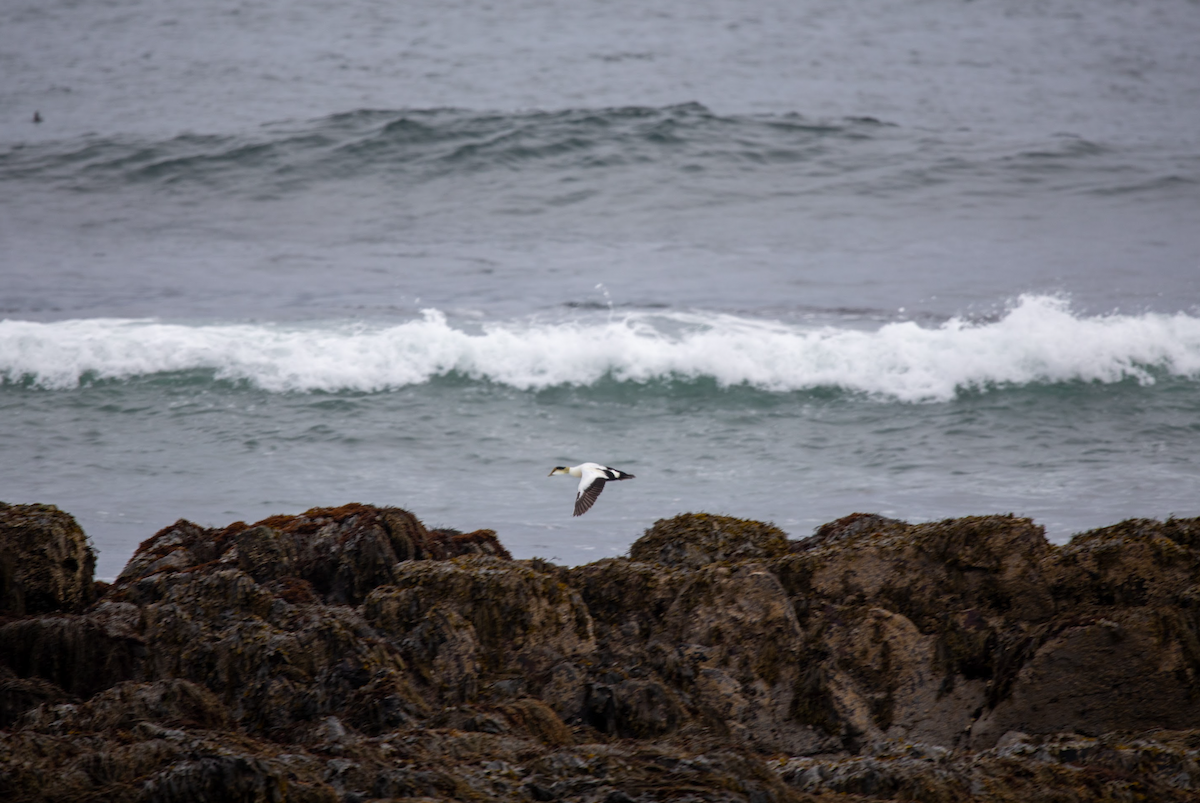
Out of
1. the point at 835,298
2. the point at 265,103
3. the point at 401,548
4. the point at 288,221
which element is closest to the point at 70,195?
the point at 288,221

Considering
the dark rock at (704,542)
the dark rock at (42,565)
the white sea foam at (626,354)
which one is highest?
the dark rock at (42,565)

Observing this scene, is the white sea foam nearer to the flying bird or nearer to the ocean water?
the ocean water

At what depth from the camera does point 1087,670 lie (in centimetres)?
439

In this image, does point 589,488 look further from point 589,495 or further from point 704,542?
point 704,542

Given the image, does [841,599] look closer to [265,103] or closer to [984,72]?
[265,103]

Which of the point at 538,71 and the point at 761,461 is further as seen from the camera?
the point at 538,71

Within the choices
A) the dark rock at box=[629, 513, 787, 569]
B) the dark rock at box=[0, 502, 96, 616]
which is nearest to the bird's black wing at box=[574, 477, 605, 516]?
the dark rock at box=[629, 513, 787, 569]

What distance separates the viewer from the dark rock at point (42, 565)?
526cm

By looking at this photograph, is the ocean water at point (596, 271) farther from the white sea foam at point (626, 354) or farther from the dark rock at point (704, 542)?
the dark rock at point (704, 542)

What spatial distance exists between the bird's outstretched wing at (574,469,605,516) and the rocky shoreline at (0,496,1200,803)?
207 cm

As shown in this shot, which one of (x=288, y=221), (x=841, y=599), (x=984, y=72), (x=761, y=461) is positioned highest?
(x=984, y=72)

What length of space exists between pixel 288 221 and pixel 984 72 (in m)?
16.8

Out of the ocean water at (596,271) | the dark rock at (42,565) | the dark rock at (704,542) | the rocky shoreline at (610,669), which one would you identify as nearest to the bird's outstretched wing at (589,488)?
the ocean water at (596,271)

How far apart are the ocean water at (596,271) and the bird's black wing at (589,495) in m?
0.35
